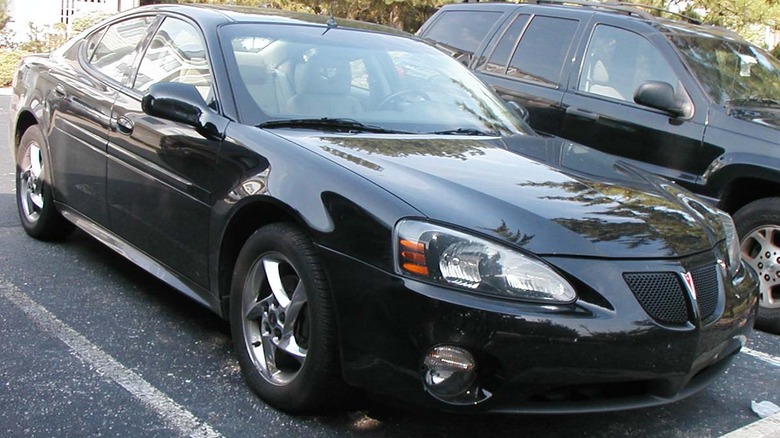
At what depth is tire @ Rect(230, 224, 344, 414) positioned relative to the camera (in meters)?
3.20

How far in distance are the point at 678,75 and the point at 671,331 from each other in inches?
127

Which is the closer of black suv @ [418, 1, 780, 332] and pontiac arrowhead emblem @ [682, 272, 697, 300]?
pontiac arrowhead emblem @ [682, 272, 697, 300]

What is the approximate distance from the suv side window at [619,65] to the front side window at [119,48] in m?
3.09

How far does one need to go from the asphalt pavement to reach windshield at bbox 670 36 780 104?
170cm

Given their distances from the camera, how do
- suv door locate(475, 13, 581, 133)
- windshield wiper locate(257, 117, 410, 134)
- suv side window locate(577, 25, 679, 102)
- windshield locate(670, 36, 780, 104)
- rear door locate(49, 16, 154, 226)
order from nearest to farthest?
→ windshield wiper locate(257, 117, 410, 134), rear door locate(49, 16, 154, 226), windshield locate(670, 36, 780, 104), suv side window locate(577, 25, 679, 102), suv door locate(475, 13, 581, 133)

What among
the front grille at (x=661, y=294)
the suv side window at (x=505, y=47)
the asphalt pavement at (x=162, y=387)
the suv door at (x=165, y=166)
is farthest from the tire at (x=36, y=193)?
the front grille at (x=661, y=294)

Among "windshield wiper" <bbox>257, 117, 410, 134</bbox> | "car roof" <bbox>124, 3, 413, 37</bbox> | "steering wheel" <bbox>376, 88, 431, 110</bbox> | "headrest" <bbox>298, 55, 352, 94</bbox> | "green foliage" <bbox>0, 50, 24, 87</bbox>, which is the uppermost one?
"car roof" <bbox>124, 3, 413, 37</bbox>

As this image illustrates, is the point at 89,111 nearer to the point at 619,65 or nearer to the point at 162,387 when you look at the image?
the point at 162,387

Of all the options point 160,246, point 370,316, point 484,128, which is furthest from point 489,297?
point 160,246

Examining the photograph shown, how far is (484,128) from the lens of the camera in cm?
440

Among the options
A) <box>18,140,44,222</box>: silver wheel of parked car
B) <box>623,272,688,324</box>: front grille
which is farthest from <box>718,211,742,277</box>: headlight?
<box>18,140,44,222</box>: silver wheel of parked car

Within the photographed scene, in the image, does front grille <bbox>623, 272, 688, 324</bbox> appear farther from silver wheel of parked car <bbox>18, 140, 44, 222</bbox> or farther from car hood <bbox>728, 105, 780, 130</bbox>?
silver wheel of parked car <bbox>18, 140, 44, 222</bbox>

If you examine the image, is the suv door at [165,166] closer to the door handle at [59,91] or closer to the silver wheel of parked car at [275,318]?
the silver wheel of parked car at [275,318]

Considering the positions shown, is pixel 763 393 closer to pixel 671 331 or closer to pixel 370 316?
pixel 671 331
